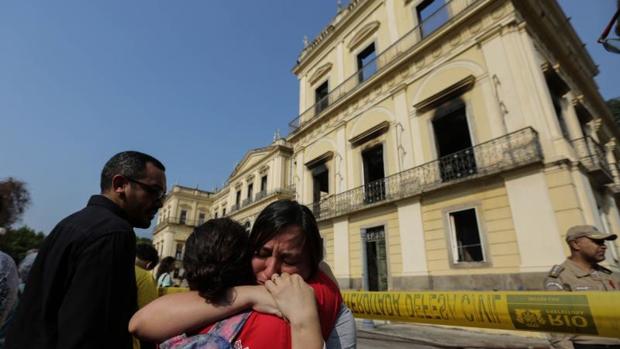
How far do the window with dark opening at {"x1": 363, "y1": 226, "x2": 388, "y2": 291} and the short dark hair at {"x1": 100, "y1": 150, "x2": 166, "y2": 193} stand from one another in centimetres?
866

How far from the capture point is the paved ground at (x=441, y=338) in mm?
5414

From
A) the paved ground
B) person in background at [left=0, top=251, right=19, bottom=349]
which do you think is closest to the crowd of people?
person in background at [left=0, top=251, right=19, bottom=349]

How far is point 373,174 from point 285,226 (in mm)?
11687

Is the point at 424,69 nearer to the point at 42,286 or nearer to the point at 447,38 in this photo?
the point at 447,38

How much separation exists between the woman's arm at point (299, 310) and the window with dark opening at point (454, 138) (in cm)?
789

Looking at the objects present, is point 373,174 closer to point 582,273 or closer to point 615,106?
point 582,273

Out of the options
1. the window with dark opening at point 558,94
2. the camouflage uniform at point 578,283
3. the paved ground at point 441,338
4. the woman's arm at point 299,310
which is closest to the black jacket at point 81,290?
the woman's arm at point 299,310

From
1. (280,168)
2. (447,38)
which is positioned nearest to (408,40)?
(447,38)

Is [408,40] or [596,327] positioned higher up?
[408,40]

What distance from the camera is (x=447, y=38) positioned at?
8898mm

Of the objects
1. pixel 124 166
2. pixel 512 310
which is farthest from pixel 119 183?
pixel 512 310

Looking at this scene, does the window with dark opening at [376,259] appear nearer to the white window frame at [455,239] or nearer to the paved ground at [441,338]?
the white window frame at [455,239]

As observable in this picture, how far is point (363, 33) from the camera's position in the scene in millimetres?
12250

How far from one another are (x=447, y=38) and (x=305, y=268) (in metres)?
9.93
